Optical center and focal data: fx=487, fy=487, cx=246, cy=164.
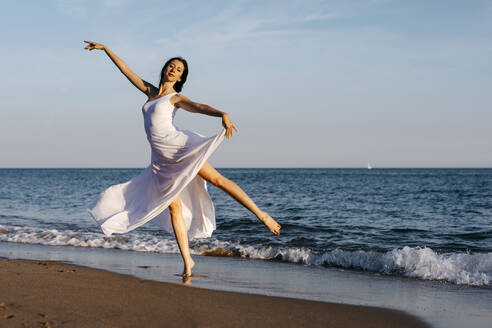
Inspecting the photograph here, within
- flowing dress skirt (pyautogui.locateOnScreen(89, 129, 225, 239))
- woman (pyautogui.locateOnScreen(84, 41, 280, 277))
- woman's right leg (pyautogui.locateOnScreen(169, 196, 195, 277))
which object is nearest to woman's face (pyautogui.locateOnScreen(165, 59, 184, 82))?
woman (pyautogui.locateOnScreen(84, 41, 280, 277))

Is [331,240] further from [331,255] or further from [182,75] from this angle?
[182,75]

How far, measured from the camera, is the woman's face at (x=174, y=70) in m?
5.25

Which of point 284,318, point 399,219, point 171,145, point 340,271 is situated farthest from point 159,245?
point 399,219

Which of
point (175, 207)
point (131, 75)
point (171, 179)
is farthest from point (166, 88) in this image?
point (175, 207)

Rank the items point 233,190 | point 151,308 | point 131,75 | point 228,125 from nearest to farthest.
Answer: point 151,308, point 228,125, point 233,190, point 131,75

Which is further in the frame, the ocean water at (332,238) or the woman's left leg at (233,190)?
the ocean water at (332,238)

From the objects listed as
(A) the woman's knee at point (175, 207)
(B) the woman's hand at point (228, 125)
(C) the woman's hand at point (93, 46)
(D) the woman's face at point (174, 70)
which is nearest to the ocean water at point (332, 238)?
(A) the woman's knee at point (175, 207)

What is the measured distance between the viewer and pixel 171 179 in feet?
17.0

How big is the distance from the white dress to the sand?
30.1 inches

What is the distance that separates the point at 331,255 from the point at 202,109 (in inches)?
157

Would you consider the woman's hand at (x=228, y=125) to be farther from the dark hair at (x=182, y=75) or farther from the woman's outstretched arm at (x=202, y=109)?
the dark hair at (x=182, y=75)

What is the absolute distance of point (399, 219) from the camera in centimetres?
1493

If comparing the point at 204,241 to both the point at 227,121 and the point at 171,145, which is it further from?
the point at 227,121

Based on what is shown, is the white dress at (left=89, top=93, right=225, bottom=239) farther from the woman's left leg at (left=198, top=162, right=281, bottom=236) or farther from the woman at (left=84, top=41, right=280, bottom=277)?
the woman's left leg at (left=198, top=162, right=281, bottom=236)
